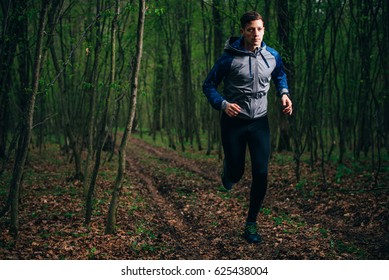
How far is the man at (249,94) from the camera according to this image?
15.5 ft

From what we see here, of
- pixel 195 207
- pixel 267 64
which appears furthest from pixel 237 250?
pixel 195 207

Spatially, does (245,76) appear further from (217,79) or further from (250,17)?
(250,17)

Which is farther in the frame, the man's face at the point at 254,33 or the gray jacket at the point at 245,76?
the gray jacket at the point at 245,76

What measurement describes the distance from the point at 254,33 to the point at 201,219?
3.65m

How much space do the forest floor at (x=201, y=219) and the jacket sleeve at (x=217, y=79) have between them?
6.29 ft

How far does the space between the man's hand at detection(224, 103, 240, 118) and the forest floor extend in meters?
1.74

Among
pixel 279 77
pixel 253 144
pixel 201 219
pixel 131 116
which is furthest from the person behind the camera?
pixel 201 219

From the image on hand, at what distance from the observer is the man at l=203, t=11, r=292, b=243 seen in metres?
4.73

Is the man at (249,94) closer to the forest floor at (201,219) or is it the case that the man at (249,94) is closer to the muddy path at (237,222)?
the muddy path at (237,222)

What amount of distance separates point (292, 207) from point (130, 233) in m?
3.57

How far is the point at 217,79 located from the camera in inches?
196

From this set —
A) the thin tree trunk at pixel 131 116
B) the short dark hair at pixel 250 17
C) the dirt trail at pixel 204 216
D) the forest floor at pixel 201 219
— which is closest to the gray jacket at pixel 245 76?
the short dark hair at pixel 250 17

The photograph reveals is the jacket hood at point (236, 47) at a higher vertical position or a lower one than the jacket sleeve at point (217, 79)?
higher

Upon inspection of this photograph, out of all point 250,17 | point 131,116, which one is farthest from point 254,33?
point 131,116
